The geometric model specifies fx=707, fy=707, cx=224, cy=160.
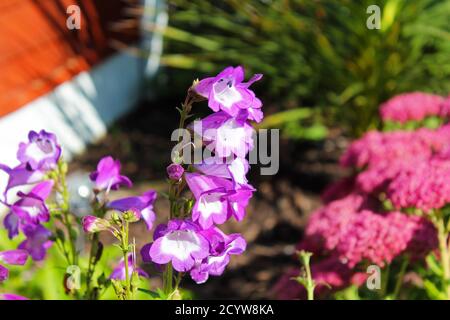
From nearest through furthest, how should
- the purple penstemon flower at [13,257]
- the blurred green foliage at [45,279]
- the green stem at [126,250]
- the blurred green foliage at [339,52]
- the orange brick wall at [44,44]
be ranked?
the green stem at [126,250]
the purple penstemon flower at [13,257]
the blurred green foliage at [45,279]
the blurred green foliage at [339,52]
the orange brick wall at [44,44]

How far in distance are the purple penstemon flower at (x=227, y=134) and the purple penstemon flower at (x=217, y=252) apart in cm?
13

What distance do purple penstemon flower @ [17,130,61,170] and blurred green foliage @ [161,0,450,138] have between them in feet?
6.61

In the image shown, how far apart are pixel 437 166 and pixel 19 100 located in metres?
2.49

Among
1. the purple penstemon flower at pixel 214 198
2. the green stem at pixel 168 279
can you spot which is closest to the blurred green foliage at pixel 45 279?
the green stem at pixel 168 279

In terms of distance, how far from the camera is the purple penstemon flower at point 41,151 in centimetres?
123

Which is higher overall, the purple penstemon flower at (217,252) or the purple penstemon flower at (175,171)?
the purple penstemon flower at (175,171)

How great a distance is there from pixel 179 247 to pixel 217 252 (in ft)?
0.23

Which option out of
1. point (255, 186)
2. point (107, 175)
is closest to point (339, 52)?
point (255, 186)

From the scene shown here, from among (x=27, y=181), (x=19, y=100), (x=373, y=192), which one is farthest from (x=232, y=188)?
(x=19, y=100)

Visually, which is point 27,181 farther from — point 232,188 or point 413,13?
point 413,13

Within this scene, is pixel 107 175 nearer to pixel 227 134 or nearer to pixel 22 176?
pixel 22 176

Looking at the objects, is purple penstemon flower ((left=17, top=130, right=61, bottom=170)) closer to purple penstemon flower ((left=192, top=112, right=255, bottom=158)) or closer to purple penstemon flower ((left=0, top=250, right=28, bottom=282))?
purple penstemon flower ((left=0, top=250, right=28, bottom=282))

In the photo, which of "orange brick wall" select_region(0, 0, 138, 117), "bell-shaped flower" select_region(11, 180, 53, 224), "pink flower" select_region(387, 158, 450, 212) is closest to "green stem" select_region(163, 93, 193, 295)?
"bell-shaped flower" select_region(11, 180, 53, 224)

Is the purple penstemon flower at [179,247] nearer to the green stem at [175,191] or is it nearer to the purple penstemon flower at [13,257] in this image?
the green stem at [175,191]
